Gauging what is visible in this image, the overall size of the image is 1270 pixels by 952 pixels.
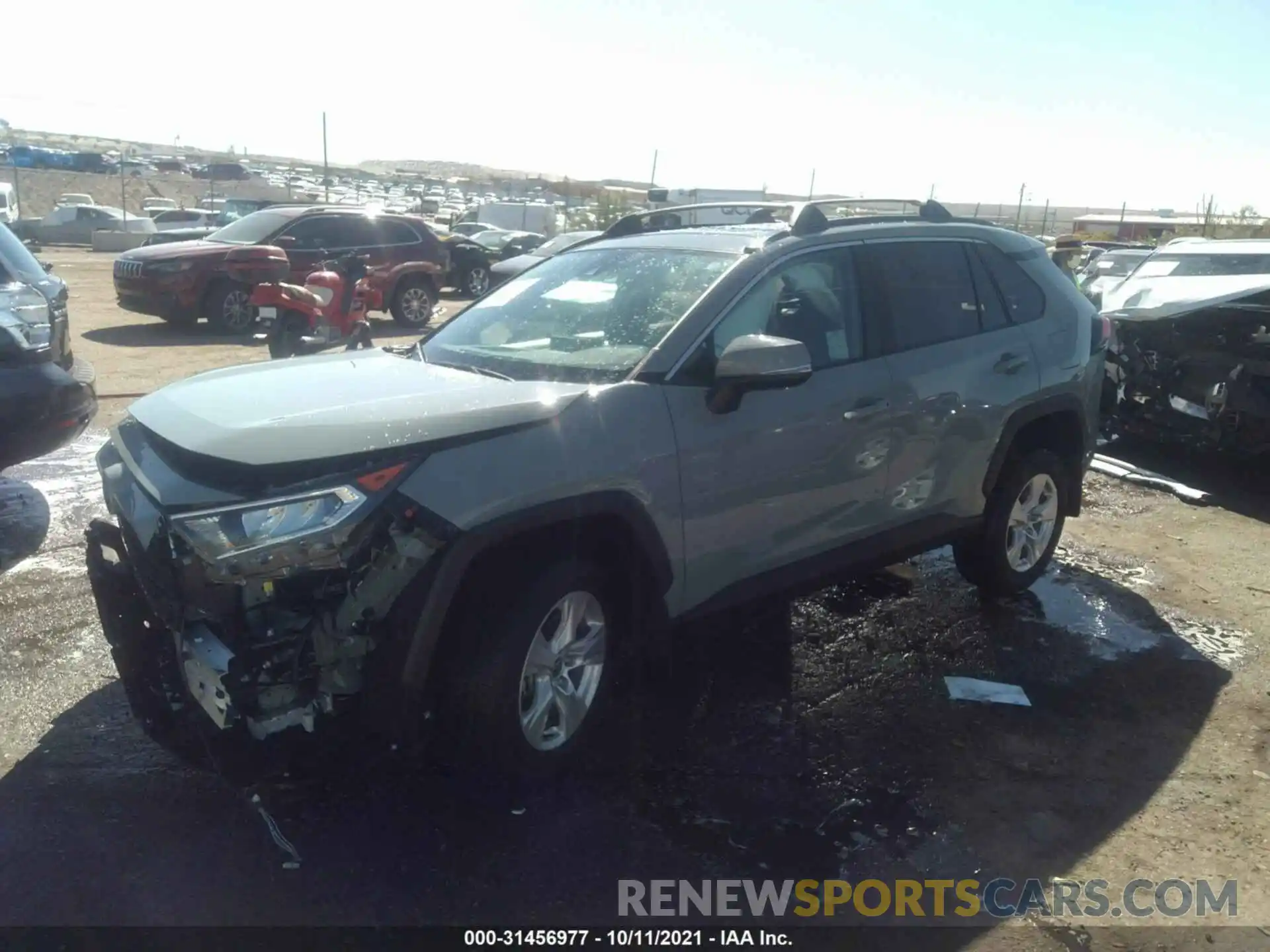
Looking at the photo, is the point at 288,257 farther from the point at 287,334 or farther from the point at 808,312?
the point at 808,312

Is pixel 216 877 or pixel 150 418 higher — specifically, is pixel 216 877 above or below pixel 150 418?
below

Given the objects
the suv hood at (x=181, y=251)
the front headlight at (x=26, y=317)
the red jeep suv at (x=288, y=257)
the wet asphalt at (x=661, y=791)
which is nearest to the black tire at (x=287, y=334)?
the red jeep suv at (x=288, y=257)

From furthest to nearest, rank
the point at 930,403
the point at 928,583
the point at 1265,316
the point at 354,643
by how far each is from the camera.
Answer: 1. the point at 1265,316
2. the point at 928,583
3. the point at 930,403
4. the point at 354,643

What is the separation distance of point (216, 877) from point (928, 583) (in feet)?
12.7

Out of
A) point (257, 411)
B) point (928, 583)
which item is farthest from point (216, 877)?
point (928, 583)

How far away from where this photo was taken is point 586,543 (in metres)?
3.37

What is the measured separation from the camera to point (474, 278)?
19.4m

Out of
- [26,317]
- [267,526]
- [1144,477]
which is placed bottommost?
[1144,477]

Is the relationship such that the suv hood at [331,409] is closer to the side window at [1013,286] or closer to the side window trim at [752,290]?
the side window trim at [752,290]

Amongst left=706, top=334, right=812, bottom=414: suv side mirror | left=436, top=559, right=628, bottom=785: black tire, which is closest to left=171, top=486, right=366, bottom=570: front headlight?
left=436, top=559, right=628, bottom=785: black tire

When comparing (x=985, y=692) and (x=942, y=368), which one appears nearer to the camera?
(x=985, y=692)

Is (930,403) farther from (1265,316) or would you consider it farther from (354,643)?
(1265,316)

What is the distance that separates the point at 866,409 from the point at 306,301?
8.37 m

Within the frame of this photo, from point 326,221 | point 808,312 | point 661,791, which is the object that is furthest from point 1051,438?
point 326,221
